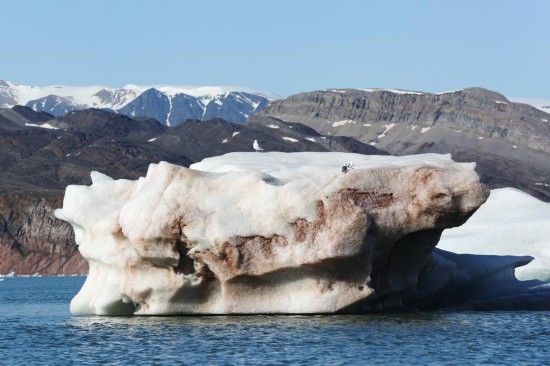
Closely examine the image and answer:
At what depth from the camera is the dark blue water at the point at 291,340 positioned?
35.6 m

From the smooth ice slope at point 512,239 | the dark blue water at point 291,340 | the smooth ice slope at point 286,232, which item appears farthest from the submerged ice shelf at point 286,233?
the smooth ice slope at point 512,239

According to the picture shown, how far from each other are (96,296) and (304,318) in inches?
419

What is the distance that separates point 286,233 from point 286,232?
0.05 meters

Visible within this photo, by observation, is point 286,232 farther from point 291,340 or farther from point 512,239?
point 512,239

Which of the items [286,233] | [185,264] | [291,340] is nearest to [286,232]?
[286,233]

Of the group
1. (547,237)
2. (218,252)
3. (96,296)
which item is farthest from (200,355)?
(547,237)

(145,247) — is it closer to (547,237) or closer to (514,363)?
(514,363)

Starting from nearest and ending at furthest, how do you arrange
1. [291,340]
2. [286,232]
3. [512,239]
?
[291,340] < [286,232] < [512,239]

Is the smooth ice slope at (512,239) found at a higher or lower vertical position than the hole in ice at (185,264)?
higher

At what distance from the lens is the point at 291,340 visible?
38562mm

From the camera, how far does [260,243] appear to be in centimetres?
4334

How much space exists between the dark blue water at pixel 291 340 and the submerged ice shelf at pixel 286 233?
97cm

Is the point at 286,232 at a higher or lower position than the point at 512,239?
lower

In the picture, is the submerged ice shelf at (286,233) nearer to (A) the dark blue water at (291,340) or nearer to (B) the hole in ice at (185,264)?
(B) the hole in ice at (185,264)
